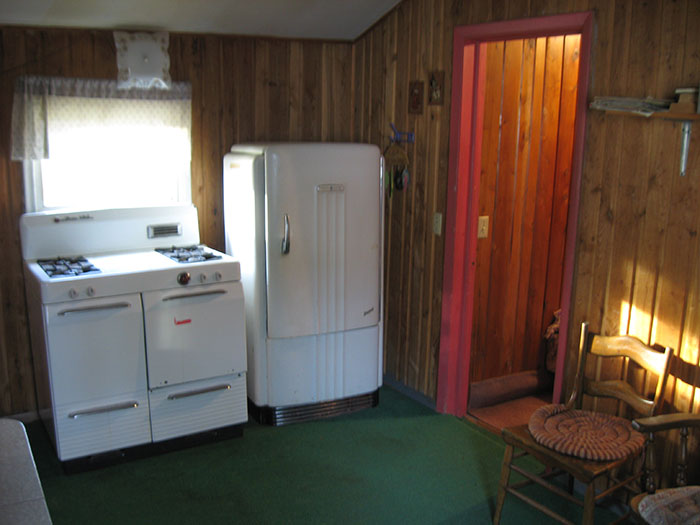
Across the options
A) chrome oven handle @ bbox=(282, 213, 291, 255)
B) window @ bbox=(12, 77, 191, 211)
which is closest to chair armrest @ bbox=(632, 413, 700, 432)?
chrome oven handle @ bbox=(282, 213, 291, 255)

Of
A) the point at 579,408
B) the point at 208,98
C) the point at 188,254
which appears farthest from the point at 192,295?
the point at 579,408

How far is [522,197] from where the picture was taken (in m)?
3.90

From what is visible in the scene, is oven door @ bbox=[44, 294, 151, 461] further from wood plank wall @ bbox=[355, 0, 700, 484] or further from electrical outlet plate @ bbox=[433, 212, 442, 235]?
wood plank wall @ bbox=[355, 0, 700, 484]

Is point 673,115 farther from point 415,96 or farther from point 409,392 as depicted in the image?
point 409,392

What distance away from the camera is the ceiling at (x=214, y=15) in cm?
320

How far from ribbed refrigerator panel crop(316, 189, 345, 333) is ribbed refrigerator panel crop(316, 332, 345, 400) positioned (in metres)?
0.07

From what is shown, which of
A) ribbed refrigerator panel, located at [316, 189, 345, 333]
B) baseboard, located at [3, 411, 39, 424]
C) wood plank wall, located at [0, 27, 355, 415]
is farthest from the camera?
baseboard, located at [3, 411, 39, 424]

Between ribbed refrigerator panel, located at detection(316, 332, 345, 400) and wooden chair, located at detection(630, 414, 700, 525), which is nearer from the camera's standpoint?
wooden chair, located at detection(630, 414, 700, 525)

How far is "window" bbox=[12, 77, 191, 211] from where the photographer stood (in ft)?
11.1

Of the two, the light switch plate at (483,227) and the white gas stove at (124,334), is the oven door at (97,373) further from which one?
the light switch plate at (483,227)

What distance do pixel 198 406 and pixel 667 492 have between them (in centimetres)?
214

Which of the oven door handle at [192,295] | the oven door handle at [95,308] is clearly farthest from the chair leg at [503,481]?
the oven door handle at [95,308]

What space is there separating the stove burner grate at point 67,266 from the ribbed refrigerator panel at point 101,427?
1.96 ft

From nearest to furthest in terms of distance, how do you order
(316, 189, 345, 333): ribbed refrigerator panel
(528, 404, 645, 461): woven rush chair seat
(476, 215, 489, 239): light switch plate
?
(528, 404, 645, 461): woven rush chair seat → (316, 189, 345, 333): ribbed refrigerator panel → (476, 215, 489, 239): light switch plate
